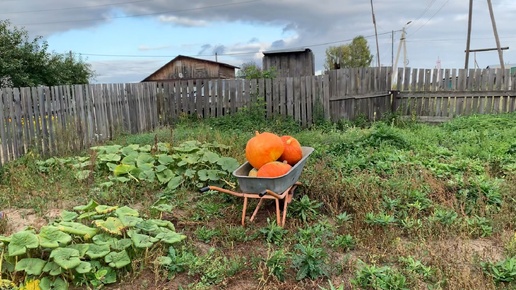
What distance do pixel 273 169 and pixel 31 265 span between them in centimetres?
204

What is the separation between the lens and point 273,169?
3500mm

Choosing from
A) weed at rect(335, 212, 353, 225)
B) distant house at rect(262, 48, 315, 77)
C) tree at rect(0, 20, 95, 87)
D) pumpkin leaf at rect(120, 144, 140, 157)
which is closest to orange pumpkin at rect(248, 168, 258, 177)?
weed at rect(335, 212, 353, 225)

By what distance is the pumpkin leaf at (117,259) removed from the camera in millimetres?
2492

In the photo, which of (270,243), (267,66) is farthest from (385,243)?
(267,66)

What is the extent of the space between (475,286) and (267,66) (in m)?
11.5

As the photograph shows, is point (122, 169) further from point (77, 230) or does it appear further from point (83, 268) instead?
point (83, 268)

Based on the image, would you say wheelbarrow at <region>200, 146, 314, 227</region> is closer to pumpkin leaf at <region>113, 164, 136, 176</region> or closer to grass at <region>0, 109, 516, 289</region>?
grass at <region>0, 109, 516, 289</region>

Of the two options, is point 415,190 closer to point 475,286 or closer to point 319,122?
point 475,286

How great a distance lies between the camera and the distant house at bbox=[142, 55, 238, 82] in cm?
2511

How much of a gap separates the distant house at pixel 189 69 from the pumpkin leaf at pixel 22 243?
74.9 feet

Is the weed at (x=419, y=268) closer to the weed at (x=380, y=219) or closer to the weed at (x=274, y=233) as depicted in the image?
the weed at (x=380, y=219)

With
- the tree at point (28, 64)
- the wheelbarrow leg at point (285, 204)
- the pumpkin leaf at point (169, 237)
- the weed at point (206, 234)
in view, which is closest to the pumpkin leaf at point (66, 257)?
the pumpkin leaf at point (169, 237)

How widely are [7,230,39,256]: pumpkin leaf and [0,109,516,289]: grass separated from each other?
64 centimetres

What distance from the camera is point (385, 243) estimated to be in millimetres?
3027
